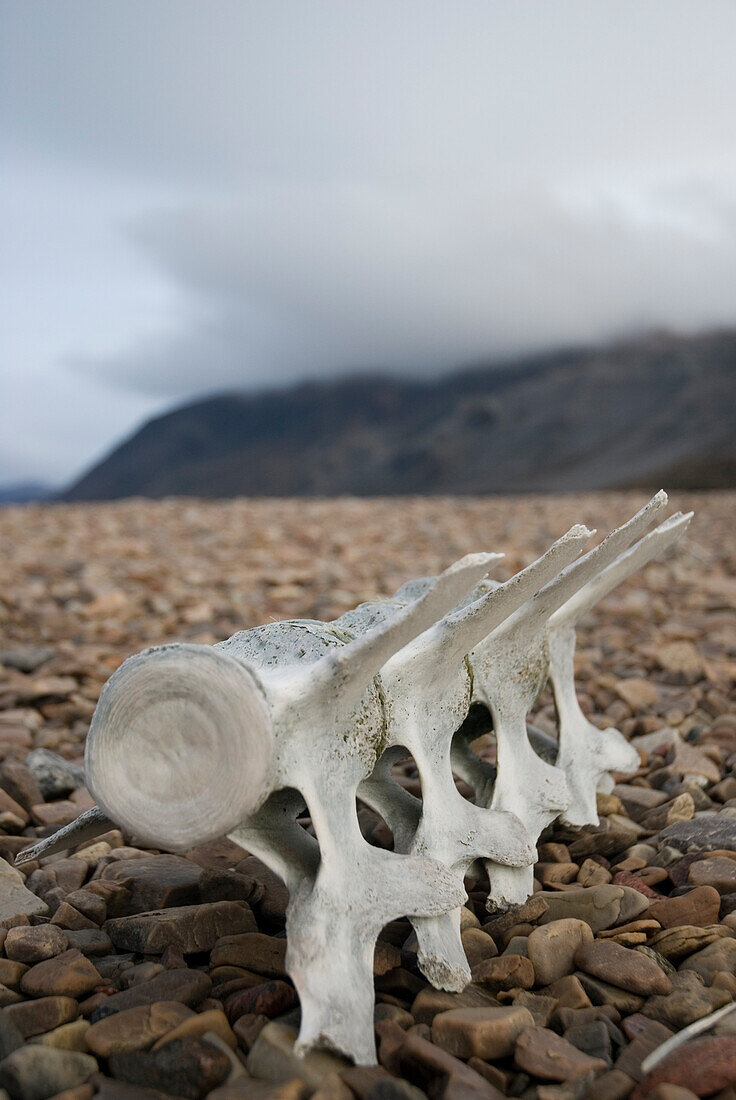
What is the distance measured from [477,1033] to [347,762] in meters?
0.51

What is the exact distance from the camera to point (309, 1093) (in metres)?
1.40

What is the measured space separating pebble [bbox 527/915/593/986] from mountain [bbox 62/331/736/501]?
3273 centimetres

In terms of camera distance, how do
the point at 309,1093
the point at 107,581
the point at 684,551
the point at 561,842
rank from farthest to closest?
the point at 684,551 → the point at 107,581 → the point at 561,842 → the point at 309,1093

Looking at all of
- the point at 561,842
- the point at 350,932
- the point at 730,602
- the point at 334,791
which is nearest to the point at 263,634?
the point at 334,791

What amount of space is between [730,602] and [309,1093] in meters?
4.64

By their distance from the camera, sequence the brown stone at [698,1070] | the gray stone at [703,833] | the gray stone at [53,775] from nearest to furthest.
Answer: the brown stone at [698,1070] < the gray stone at [703,833] < the gray stone at [53,775]

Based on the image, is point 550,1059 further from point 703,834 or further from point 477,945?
point 703,834

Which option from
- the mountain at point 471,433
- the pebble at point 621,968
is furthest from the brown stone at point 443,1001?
the mountain at point 471,433

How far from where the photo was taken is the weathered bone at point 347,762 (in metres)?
1.46

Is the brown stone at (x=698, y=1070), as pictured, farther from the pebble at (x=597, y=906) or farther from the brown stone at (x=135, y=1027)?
the brown stone at (x=135, y=1027)

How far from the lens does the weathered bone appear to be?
4.77 feet

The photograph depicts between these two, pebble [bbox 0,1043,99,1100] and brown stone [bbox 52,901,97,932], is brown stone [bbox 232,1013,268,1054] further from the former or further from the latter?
brown stone [bbox 52,901,97,932]

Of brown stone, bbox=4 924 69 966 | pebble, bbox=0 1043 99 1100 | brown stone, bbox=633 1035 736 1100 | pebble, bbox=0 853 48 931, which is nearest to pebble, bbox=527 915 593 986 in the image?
brown stone, bbox=633 1035 736 1100

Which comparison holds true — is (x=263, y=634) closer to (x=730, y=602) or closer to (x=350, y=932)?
(x=350, y=932)
